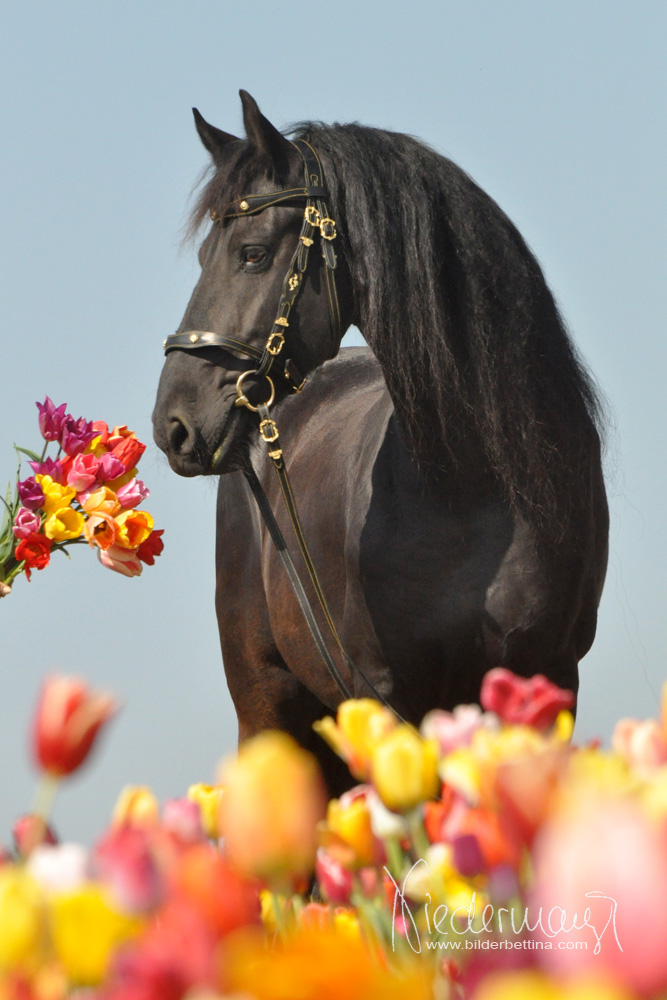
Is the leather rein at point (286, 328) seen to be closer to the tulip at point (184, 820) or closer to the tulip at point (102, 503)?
the tulip at point (102, 503)

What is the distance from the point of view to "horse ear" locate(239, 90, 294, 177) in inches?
109

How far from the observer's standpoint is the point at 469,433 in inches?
104

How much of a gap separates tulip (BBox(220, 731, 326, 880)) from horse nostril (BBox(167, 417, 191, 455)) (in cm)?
211

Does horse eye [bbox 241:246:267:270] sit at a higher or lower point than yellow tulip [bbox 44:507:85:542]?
higher

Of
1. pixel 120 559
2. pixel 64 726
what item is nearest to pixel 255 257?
pixel 120 559

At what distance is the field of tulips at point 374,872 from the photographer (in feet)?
1.06

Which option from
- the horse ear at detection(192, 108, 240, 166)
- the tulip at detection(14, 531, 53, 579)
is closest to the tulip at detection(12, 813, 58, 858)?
the tulip at detection(14, 531, 53, 579)

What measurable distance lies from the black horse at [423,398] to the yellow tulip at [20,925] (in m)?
2.15

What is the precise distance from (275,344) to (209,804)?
1.93 metres

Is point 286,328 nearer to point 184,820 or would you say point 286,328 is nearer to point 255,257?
point 255,257

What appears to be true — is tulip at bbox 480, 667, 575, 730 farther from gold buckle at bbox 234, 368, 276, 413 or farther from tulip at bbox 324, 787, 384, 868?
gold buckle at bbox 234, 368, 276, 413

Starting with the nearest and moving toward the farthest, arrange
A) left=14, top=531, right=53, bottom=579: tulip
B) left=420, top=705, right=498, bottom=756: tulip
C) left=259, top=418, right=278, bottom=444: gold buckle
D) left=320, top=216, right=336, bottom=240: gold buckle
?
left=420, top=705, right=498, bottom=756: tulip → left=14, top=531, right=53, bottom=579: tulip → left=259, top=418, right=278, bottom=444: gold buckle → left=320, top=216, right=336, bottom=240: gold buckle

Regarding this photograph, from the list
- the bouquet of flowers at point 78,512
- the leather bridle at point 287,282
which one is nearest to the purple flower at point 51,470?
the bouquet of flowers at point 78,512

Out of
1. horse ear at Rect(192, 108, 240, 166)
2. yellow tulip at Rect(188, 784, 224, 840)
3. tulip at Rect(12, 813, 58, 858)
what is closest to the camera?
tulip at Rect(12, 813, 58, 858)
